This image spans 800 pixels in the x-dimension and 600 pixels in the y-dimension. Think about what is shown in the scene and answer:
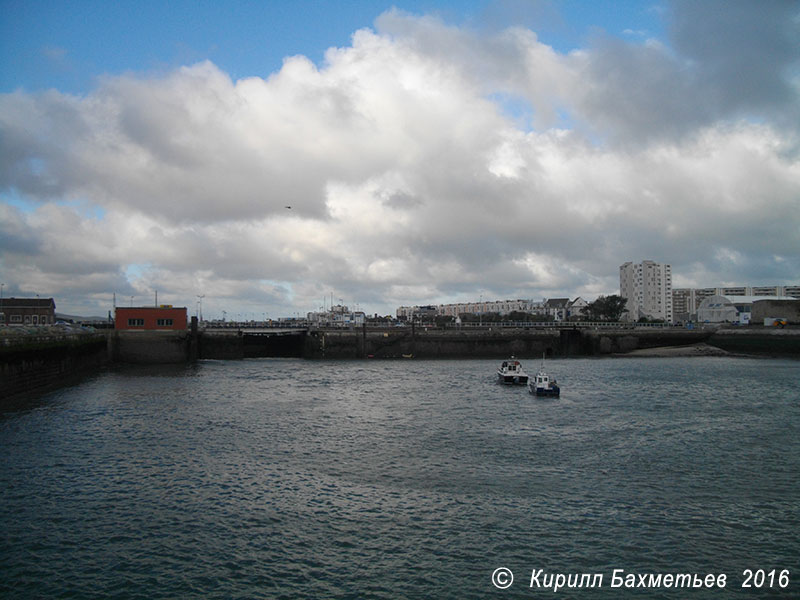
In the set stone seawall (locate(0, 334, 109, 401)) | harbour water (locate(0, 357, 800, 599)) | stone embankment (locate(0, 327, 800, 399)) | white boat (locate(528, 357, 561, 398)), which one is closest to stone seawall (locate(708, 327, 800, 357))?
stone embankment (locate(0, 327, 800, 399))

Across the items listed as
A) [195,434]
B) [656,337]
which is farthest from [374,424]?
[656,337]

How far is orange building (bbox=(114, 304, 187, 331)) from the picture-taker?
9706 cm

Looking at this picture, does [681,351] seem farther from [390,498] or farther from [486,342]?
[390,498]

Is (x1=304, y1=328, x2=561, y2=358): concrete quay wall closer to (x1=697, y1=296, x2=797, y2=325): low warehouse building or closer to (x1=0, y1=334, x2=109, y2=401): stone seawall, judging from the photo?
(x1=0, y1=334, x2=109, y2=401): stone seawall

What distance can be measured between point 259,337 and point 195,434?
3052 inches

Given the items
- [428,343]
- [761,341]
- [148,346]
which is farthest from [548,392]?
[761,341]

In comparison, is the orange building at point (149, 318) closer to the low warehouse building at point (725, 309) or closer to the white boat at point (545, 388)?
the white boat at point (545, 388)

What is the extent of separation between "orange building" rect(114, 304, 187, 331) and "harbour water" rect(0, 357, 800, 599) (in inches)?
2024

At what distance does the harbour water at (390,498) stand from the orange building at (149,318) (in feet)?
169

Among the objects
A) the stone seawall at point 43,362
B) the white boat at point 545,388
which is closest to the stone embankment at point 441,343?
the stone seawall at point 43,362

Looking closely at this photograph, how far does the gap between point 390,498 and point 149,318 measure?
86.7 m

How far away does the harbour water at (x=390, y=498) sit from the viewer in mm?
17109

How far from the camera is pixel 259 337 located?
11269cm

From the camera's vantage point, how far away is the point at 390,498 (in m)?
23.6
